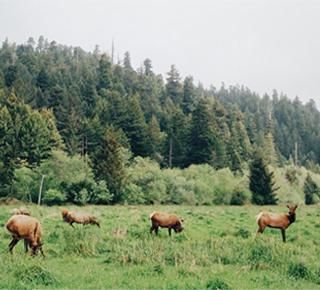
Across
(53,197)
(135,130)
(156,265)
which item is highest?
(135,130)

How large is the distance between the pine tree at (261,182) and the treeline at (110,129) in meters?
6.73

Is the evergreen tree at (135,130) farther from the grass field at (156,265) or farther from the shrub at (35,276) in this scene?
the shrub at (35,276)

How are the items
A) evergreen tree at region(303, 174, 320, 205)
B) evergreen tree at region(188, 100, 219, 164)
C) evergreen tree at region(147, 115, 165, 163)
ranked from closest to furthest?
evergreen tree at region(303, 174, 320, 205), evergreen tree at region(188, 100, 219, 164), evergreen tree at region(147, 115, 165, 163)

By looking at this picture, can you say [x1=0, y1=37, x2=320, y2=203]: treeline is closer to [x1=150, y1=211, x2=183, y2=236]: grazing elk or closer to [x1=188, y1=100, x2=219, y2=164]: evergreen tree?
[x1=188, y1=100, x2=219, y2=164]: evergreen tree

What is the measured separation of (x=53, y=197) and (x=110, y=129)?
58.9ft

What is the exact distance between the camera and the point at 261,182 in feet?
218

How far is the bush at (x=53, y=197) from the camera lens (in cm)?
5712

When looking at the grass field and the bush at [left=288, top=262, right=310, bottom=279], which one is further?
the bush at [left=288, top=262, right=310, bottom=279]

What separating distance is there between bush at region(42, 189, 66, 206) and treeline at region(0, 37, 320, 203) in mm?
879

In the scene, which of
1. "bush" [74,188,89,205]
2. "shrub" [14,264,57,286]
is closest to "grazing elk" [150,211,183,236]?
"shrub" [14,264,57,286]

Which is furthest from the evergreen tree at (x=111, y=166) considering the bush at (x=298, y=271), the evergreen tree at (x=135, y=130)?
the bush at (x=298, y=271)

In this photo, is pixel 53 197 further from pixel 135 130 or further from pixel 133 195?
pixel 135 130

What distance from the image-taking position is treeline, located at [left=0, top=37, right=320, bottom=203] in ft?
211

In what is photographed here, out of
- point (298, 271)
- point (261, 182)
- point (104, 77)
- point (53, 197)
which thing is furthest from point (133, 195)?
point (104, 77)
